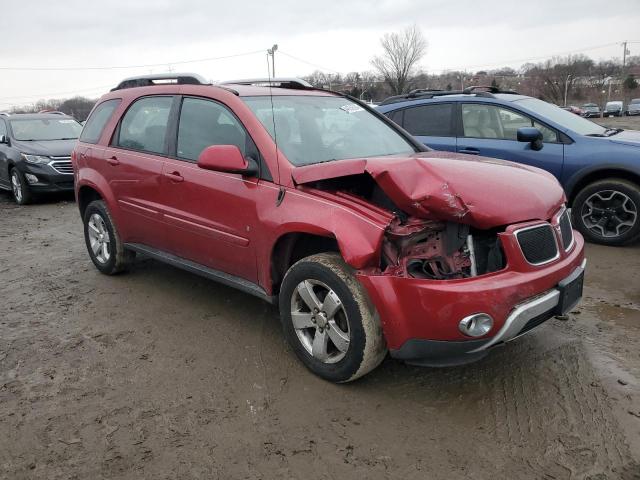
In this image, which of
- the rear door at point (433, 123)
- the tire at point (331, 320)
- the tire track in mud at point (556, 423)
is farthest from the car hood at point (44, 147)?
the tire track in mud at point (556, 423)

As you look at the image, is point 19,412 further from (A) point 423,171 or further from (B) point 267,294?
(A) point 423,171

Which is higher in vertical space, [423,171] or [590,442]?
[423,171]

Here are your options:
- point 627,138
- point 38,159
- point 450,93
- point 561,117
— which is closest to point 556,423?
point 627,138

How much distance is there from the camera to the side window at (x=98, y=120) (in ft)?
16.5

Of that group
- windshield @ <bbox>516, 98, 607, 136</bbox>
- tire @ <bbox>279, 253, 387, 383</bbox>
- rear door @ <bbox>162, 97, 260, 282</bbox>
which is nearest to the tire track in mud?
tire @ <bbox>279, 253, 387, 383</bbox>

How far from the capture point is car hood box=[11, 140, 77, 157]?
984cm

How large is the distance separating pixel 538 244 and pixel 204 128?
2475mm

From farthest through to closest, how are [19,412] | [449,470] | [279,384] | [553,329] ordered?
[553,329] → [279,384] → [19,412] → [449,470]

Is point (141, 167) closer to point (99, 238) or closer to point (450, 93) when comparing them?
point (99, 238)

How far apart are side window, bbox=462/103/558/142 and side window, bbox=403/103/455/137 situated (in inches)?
7.9

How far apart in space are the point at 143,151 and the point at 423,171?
265 centimetres

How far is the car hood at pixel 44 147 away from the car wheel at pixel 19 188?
17.6 inches

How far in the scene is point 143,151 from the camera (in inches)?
176

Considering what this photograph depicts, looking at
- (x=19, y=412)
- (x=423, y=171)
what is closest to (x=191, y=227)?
(x=19, y=412)
